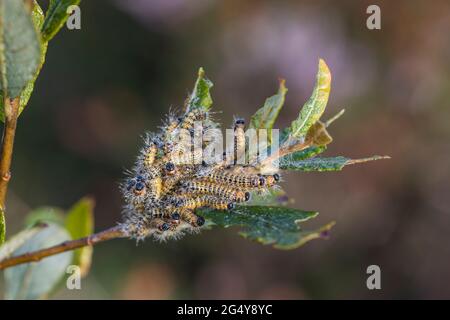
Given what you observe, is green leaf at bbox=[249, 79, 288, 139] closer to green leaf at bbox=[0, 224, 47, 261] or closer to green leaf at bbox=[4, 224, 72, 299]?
green leaf at bbox=[0, 224, 47, 261]

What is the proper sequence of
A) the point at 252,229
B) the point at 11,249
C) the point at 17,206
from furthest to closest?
the point at 17,206
the point at 11,249
the point at 252,229

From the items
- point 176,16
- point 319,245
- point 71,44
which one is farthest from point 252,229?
point 71,44

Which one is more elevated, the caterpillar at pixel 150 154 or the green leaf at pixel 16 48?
the green leaf at pixel 16 48

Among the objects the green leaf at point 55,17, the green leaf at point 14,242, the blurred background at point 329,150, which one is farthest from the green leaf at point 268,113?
the blurred background at point 329,150

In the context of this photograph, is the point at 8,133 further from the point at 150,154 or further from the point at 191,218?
the point at 191,218

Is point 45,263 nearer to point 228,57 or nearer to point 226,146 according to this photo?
point 226,146

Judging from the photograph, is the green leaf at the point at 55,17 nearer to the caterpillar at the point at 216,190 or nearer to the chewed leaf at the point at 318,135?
the caterpillar at the point at 216,190
